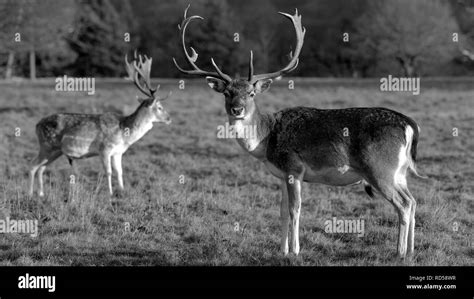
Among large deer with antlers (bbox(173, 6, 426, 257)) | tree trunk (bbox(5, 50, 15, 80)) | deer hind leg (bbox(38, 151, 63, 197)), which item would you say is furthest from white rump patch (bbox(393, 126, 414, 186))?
tree trunk (bbox(5, 50, 15, 80))

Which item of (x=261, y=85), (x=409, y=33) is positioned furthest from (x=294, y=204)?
(x=409, y=33)

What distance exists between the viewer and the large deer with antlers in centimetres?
759

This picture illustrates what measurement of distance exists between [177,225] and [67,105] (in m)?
19.1

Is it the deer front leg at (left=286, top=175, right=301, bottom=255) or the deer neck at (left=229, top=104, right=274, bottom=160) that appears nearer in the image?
the deer front leg at (left=286, top=175, right=301, bottom=255)

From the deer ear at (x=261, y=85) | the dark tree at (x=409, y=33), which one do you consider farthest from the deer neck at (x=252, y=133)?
the dark tree at (x=409, y=33)

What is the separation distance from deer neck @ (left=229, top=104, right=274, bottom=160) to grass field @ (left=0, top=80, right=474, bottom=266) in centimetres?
120

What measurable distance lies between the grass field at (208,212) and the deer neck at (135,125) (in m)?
0.84

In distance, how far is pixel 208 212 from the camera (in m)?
9.93

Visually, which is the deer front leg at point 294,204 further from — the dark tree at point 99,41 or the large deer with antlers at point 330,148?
the dark tree at point 99,41

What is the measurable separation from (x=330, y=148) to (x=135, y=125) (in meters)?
6.44

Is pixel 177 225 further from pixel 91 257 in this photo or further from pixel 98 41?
pixel 98 41

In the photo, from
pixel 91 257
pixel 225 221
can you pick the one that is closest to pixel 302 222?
pixel 225 221

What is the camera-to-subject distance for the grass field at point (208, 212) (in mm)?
7840

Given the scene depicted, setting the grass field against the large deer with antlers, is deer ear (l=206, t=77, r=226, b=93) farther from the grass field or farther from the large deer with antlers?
the grass field
